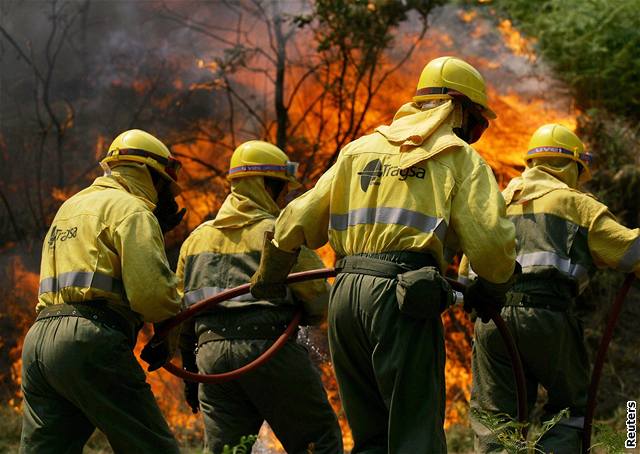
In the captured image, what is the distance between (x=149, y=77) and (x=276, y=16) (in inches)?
64.9

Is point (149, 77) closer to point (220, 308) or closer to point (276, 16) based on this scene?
point (276, 16)

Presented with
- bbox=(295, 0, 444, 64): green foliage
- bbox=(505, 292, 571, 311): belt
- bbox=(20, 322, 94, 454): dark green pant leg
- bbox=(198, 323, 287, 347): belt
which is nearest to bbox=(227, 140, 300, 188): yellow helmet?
bbox=(198, 323, 287, 347): belt

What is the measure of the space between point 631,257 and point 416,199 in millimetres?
2444

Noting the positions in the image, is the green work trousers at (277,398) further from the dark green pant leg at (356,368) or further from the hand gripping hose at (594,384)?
the hand gripping hose at (594,384)

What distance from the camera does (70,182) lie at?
11711 mm

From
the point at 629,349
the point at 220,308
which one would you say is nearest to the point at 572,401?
the point at 220,308

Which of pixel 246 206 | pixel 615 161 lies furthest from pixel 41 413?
pixel 615 161

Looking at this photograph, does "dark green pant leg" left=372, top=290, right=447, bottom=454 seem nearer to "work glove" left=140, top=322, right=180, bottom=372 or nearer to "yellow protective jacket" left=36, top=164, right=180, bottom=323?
"yellow protective jacket" left=36, top=164, right=180, bottom=323

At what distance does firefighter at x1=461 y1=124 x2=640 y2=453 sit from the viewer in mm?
6770

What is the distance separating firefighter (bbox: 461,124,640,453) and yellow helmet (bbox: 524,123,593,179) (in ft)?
1.06

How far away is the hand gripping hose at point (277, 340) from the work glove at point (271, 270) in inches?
6.0

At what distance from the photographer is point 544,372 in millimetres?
6816

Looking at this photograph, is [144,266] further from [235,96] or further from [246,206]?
[235,96]

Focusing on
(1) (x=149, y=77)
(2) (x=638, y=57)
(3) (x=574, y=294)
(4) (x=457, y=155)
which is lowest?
(3) (x=574, y=294)
